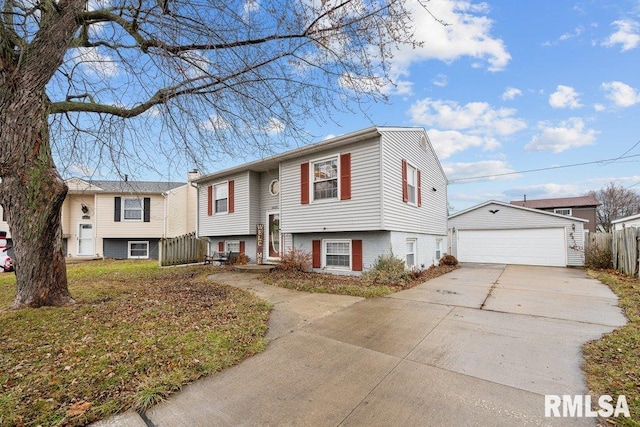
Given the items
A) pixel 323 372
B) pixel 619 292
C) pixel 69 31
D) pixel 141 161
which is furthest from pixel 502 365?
pixel 69 31

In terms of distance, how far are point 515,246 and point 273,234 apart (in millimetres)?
13022

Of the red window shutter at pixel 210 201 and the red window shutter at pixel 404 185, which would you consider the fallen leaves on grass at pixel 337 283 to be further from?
the red window shutter at pixel 210 201

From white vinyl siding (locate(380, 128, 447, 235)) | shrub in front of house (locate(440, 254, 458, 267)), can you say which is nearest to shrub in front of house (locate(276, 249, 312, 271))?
white vinyl siding (locate(380, 128, 447, 235))

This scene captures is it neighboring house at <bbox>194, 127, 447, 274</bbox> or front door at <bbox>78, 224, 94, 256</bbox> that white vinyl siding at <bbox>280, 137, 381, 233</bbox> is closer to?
neighboring house at <bbox>194, 127, 447, 274</bbox>

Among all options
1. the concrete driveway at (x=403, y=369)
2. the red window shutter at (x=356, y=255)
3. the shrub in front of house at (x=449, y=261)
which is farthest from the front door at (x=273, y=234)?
the shrub in front of house at (x=449, y=261)

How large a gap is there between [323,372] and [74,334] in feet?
11.7

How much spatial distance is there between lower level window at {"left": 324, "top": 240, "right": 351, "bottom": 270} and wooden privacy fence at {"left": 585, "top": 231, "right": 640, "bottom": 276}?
9.30 m

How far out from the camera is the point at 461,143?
15.5 meters

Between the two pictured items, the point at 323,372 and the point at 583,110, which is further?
the point at 583,110

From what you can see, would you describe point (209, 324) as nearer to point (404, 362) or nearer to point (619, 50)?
point (404, 362)

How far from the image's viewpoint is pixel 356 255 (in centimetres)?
974

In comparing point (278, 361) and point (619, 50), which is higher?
point (619, 50)

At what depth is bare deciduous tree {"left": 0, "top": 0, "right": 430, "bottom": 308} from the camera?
376 centimetres

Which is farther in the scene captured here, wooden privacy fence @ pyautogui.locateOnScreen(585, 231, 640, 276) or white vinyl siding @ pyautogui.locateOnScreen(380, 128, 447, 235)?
wooden privacy fence @ pyautogui.locateOnScreen(585, 231, 640, 276)
